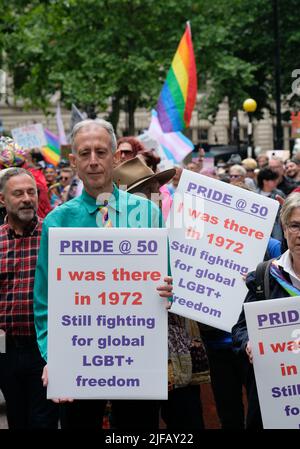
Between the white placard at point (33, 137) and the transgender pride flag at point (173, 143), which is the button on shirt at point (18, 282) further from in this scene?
the white placard at point (33, 137)

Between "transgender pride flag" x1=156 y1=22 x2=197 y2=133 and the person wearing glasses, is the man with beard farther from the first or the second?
"transgender pride flag" x1=156 y1=22 x2=197 y2=133

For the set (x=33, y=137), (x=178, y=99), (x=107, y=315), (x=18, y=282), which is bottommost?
(x=107, y=315)

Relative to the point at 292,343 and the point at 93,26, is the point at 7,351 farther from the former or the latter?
the point at 93,26

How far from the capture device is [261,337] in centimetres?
449

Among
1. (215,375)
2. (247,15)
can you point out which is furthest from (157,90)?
(215,375)

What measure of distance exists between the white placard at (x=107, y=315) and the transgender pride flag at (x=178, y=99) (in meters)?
11.4

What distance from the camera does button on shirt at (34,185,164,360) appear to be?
466 cm

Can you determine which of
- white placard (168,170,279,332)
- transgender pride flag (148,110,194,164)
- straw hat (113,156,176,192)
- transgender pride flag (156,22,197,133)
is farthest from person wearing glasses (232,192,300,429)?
transgender pride flag (156,22,197,133)

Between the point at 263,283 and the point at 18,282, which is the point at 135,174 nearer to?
the point at 18,282

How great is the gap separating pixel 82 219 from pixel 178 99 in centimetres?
1136

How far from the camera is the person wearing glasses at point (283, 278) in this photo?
15.1 feet

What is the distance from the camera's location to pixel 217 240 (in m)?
5.89

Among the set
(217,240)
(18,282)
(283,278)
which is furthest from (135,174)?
(283,278)

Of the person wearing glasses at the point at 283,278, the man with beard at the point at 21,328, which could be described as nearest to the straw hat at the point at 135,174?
the man with beard at the point at 21,328
